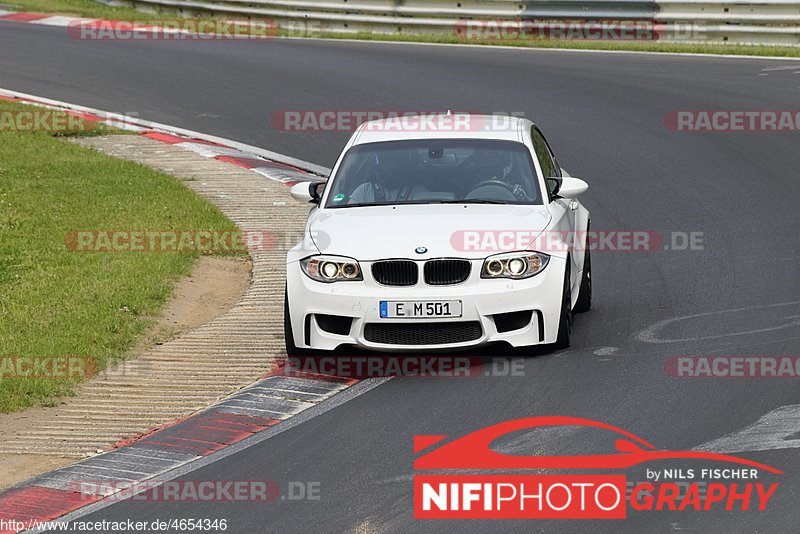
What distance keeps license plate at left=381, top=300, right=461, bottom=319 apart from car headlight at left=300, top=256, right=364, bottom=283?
36cm

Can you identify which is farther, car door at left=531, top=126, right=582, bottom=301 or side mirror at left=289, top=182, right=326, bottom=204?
side mirror at left=289, top=182, right=326, bottom=204

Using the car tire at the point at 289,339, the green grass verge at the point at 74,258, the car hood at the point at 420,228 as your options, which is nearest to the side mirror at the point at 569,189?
the car hood at the point at 420,228

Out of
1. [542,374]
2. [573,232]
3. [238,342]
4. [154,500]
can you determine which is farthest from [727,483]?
[238,342]

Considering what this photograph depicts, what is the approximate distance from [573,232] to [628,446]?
3.03 m

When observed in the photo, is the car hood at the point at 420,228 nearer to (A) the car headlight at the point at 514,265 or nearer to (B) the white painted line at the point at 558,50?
(A) the car headlight at the point at 514,265

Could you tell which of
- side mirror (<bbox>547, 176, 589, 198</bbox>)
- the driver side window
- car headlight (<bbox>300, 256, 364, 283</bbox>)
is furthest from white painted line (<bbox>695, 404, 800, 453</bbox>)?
the driver side window

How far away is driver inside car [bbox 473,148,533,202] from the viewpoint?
10719mm

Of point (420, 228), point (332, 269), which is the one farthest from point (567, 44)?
point (332, 269)

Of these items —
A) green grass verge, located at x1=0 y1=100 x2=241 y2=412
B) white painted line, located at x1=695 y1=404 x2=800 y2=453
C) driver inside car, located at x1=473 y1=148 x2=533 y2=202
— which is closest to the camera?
white painted line, located at x1=695 y1=404 x2=800 y2=453

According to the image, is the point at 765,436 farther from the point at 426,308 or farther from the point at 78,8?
the point at 78,8

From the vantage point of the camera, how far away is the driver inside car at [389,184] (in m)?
10.7

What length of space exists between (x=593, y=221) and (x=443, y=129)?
3440 mm

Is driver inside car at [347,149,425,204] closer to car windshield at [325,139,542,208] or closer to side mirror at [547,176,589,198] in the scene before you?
car windshield at [325,139,542,208]

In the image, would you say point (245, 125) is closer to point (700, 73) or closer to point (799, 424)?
point (700, 73)
